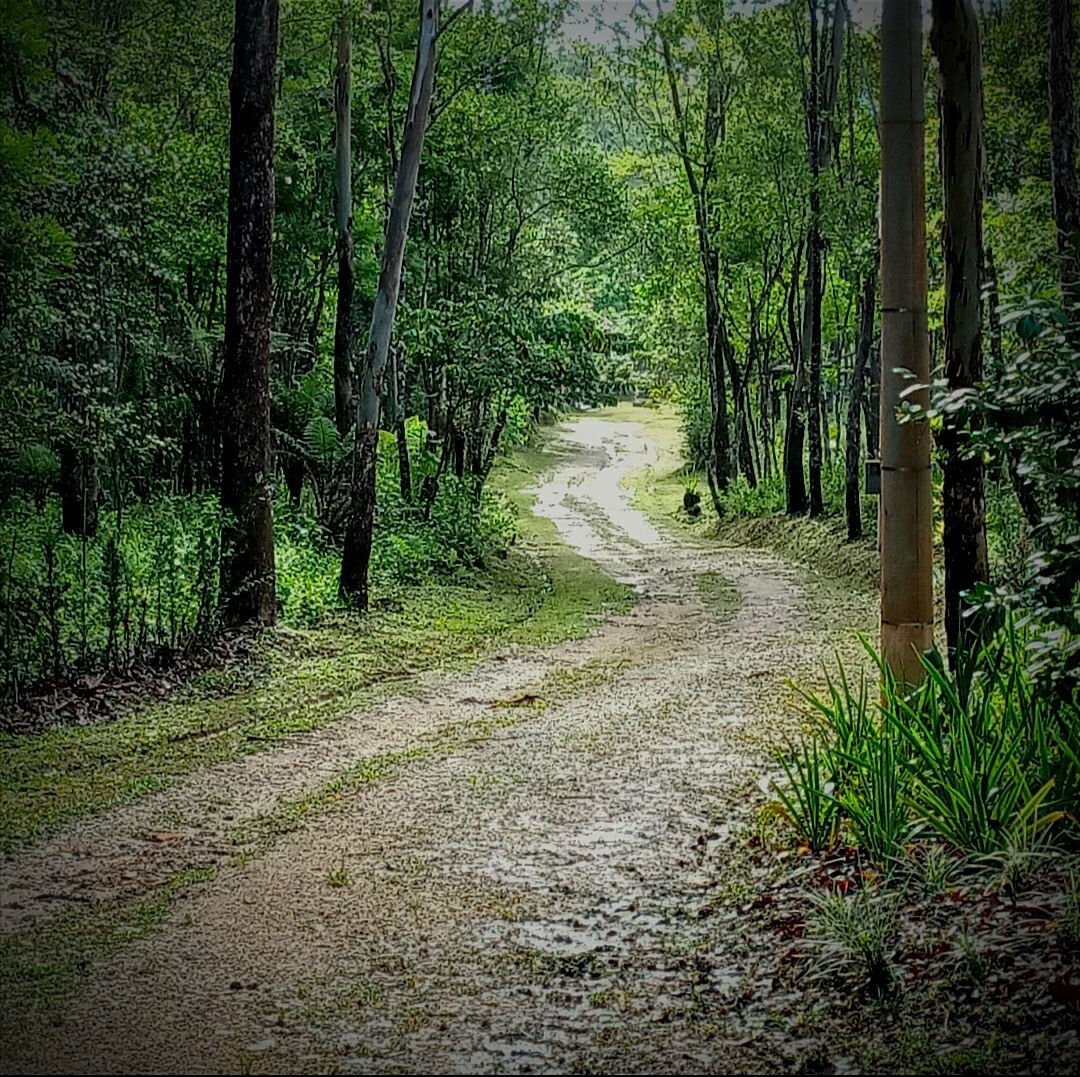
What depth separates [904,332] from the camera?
614 centimetres

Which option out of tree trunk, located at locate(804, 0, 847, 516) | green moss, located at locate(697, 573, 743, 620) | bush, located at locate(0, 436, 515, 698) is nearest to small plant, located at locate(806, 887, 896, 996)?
bush, located at locate(0, 436, 515, 698)

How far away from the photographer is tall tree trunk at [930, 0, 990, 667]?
6.00 metres

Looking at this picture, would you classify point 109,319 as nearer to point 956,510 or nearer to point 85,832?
point 85,832

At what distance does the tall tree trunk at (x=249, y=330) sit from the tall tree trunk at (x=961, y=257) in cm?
694

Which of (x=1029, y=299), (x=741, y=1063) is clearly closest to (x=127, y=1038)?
(x=741, y=1063)

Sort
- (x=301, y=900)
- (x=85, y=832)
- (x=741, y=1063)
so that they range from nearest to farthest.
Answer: (x=741, y=1063) → (x=301, y=900) → (x=85, y=832)

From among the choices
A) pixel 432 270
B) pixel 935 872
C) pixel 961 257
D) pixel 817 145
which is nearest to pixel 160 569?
pixel 961 257

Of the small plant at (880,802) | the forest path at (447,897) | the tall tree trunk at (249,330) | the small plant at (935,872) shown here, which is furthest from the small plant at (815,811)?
the tall tree trunk at (249,330)

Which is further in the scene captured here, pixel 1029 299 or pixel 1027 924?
pixel 1029 299

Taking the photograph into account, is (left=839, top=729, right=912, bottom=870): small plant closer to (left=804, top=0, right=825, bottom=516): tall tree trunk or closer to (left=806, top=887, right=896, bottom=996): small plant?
(left=806, top=887, right=896, bottom=996): small plant

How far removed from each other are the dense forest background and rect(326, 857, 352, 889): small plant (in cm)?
297

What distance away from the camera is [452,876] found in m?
5.81

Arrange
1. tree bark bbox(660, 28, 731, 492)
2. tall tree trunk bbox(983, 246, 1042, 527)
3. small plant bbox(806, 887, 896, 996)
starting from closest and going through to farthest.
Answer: small plant bbox(806, 887, 896, 996), tall tree trunk bbox(983, 246, 1042, 527), tree bark bbox(660, 28, 731, 492)

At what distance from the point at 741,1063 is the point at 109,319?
13.7m
